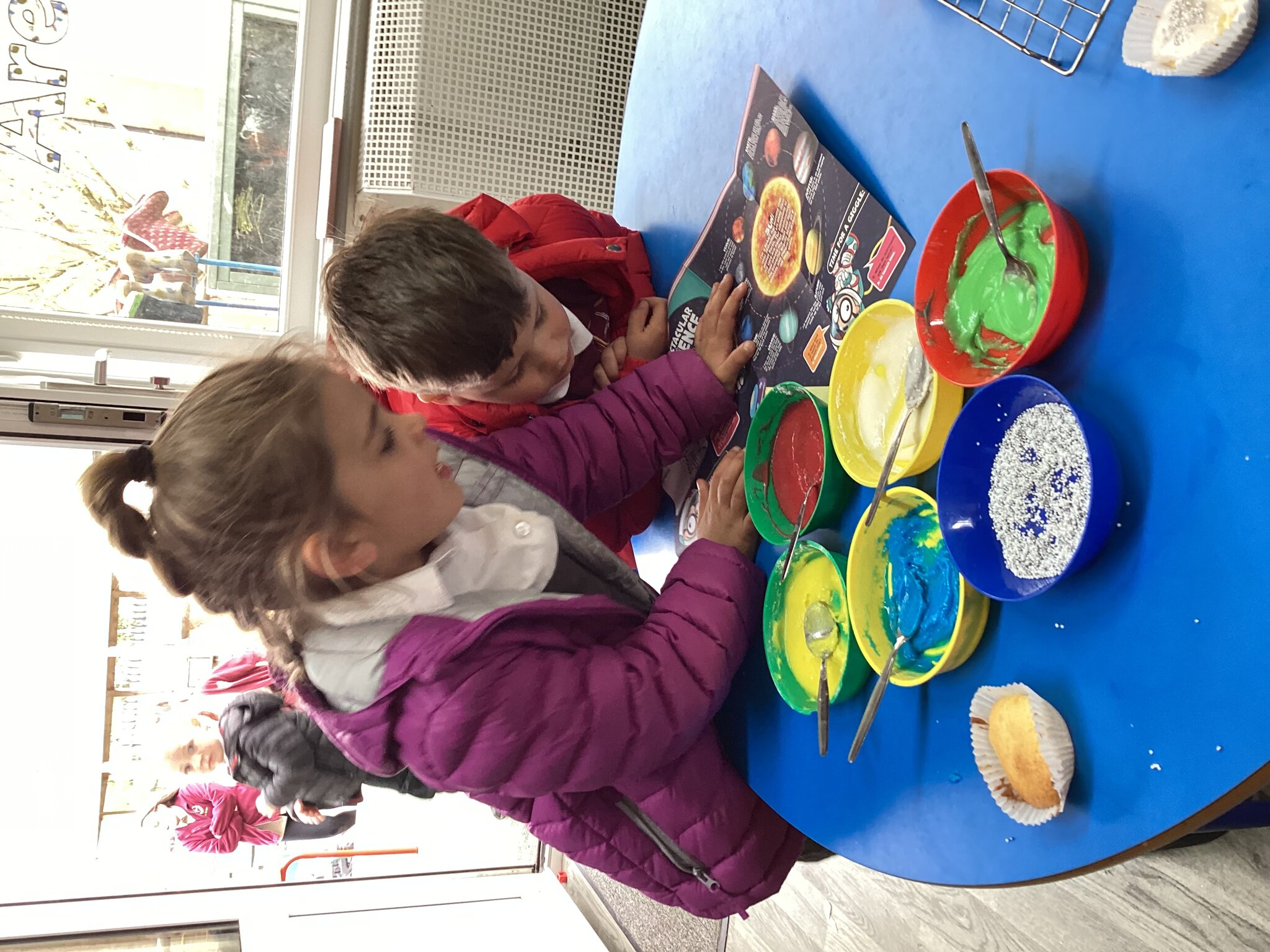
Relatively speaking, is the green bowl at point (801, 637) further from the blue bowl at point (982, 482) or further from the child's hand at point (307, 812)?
the child's hand at point (307, 812)

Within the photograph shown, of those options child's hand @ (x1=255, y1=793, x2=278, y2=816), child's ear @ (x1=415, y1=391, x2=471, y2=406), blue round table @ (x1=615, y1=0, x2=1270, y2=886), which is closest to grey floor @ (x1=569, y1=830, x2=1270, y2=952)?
blue round table @ (x1=615, y1=0, x2=1270, y2=886)

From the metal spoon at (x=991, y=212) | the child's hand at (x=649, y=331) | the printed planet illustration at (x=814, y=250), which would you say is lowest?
the child's hand at (x=649, y=331)

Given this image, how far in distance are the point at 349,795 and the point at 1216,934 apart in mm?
1311

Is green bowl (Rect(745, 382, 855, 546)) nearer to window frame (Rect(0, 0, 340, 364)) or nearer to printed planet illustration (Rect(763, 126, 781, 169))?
printed planet illustration (Rect(763, 126, 781, 169))

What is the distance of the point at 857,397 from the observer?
837 millimetres

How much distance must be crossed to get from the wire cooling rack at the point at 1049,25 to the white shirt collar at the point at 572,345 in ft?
2.18

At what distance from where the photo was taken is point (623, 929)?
2.86 metres

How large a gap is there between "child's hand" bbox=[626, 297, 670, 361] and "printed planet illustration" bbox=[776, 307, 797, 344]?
285 millimetres

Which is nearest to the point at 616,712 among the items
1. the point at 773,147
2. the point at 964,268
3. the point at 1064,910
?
the point at 964,268

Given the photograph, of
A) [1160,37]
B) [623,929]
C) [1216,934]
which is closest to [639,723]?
[1160,37]

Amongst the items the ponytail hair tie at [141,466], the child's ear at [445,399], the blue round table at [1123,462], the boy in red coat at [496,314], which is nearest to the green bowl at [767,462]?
the blue round table at [1123,462]

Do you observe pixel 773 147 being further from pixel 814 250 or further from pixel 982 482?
pixel 982 482

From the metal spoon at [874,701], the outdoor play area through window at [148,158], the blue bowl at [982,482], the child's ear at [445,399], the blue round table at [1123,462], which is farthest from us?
the outdoor play area through window at [148,158]

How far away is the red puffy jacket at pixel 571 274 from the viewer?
1.28 meters
